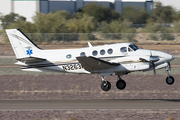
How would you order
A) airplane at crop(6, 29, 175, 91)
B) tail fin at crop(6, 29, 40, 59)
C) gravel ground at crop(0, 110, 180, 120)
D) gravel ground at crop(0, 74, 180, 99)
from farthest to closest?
gravel ground at crop(0, 74, 180, 99) → tail fin at crop(6, 29, 40, 59) → airplane at crop(6, 29, 175, 91) → gravel ground at crop(0, 110, 180, 120)

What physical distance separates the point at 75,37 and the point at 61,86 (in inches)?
1044

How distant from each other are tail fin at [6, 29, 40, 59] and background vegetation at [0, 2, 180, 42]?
3166 cm

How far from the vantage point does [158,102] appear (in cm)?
2097

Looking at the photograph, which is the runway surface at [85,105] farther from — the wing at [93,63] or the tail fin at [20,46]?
the tail fin at [20,46]

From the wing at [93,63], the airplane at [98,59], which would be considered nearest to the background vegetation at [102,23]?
the airplane at [98,59]

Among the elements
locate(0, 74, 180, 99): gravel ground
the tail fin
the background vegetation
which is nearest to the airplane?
the tail fin

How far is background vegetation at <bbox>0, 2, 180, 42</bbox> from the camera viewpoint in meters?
58.5

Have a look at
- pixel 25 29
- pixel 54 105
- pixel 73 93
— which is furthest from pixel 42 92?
pixel 25 29

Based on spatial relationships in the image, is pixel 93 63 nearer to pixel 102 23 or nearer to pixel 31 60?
pixel 31 60

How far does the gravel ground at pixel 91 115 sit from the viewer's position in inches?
672

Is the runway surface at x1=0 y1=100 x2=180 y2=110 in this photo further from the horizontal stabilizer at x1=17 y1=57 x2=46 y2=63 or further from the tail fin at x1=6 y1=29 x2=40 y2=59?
the tail fin at x1=6 y1=29 x2=40 y2=59

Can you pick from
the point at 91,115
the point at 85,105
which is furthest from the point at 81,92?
the point at 91,115

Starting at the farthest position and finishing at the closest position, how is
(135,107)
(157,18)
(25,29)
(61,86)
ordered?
(157,18), (25,29), (61,86), (135,107)

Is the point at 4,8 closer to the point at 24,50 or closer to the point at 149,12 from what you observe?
the point at 149,12
